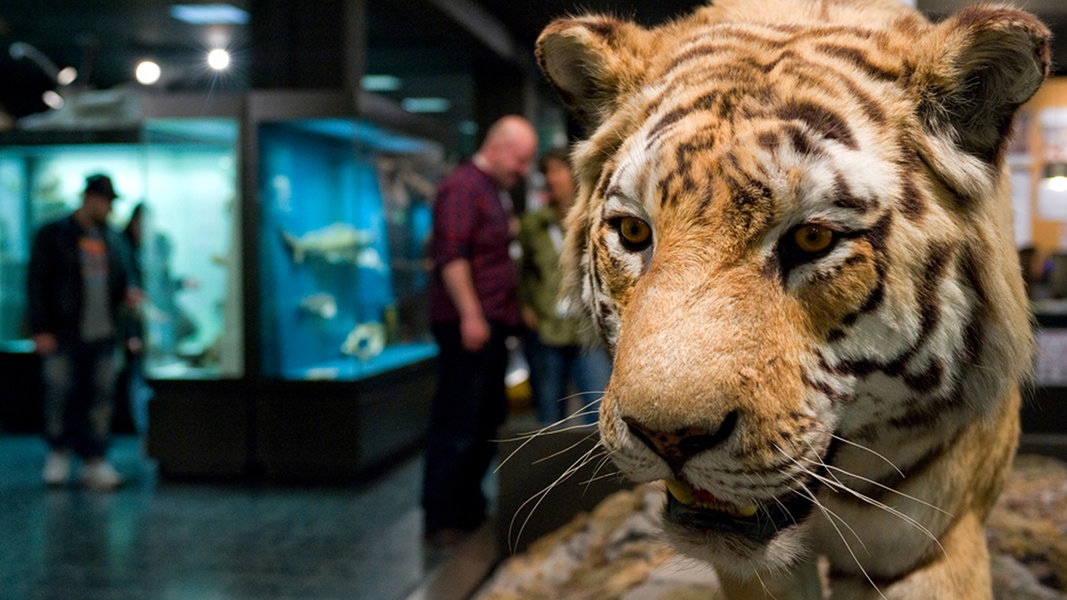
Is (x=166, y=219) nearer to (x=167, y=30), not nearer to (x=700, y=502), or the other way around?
(x=167, y=30)

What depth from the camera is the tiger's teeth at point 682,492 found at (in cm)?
134

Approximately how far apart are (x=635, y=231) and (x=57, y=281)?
137cm

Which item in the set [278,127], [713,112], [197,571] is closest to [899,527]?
[713,112]

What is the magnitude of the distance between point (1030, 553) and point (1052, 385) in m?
0.86

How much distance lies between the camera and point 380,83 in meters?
4.79

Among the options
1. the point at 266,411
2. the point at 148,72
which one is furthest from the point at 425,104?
the point at 148,72

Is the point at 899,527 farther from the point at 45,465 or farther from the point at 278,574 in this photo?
the point at 278,574

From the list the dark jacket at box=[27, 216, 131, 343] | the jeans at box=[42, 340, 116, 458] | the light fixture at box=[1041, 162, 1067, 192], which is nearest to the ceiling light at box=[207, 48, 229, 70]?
the dark jacket at box=[27, 216, 131, 343]

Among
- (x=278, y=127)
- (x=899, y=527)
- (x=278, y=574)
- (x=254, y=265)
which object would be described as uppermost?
(x=278, y=127)

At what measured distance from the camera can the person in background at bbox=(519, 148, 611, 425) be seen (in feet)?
15.9

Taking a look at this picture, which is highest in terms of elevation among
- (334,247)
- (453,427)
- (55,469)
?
(334,247)

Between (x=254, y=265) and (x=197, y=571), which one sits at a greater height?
(x=254, y=265)

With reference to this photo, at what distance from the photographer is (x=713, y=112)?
4.77 feet

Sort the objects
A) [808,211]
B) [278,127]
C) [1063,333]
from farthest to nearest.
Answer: [1063,333]
[278,127]
[808,211]
